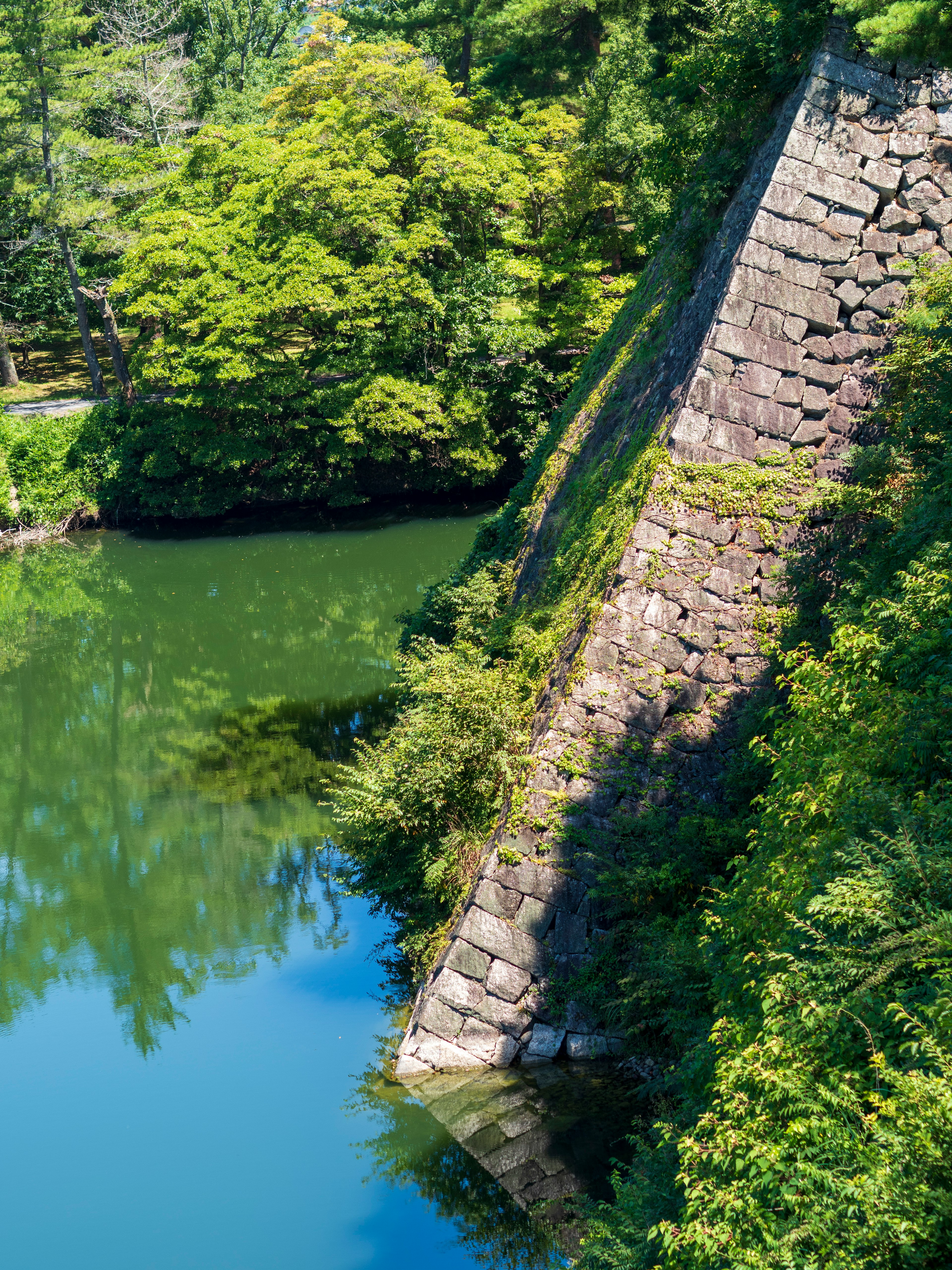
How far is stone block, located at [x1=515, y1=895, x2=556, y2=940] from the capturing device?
24.4ft

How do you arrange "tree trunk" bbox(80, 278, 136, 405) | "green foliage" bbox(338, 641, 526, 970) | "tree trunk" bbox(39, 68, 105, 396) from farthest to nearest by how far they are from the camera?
"tree trunk" bbox(39, 68, 105, 396), "tree trunk" bbox(80, 278, 136, 405), "green foliage" bbox(338, 641, 526, 970)

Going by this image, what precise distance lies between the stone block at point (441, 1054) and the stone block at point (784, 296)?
18.2ft

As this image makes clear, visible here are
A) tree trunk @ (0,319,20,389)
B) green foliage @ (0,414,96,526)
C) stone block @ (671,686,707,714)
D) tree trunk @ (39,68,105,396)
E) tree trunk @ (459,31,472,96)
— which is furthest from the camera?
tree trunk @ (459,31,472,96)

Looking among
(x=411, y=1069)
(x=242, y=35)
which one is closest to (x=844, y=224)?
(x=411, y=1069)

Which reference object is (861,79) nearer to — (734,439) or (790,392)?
(790,392)

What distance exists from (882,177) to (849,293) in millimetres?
842

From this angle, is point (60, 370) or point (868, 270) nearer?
point (868, 270)

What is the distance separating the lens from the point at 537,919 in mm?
7434

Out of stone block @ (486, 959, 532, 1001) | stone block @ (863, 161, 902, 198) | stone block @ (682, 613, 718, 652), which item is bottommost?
stone block @ (486, 959, 532, 1001)

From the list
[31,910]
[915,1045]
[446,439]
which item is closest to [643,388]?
[915,1045]

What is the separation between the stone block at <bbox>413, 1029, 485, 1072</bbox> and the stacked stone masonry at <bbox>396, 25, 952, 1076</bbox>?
2 cm

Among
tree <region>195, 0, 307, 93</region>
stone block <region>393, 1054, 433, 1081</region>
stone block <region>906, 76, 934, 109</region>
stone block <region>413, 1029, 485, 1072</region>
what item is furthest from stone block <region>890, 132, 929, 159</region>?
tree <region>195, 0, 307, 93</region>

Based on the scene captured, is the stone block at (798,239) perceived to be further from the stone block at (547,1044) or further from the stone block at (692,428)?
the stone block at (547,1044)

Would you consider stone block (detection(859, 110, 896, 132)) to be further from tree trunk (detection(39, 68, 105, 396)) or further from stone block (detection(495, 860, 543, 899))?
tree trunk (detection(39, 68, 105, 396))
